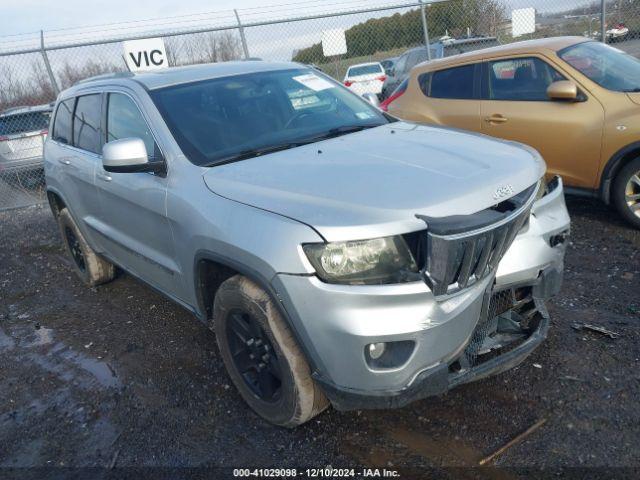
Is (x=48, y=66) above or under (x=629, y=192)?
above

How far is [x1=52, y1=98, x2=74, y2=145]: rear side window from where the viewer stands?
492 cm

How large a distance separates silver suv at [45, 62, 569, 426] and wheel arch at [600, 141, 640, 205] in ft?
7.08

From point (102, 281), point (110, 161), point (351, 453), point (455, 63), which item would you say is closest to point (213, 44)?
point (455, 63)

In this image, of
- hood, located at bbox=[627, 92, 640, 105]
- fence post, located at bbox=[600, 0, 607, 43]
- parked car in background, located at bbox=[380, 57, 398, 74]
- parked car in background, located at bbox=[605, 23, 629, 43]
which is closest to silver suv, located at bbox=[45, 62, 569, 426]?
hood, located at bbox=[627, 92, 640, 105]

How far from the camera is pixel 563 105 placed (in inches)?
210

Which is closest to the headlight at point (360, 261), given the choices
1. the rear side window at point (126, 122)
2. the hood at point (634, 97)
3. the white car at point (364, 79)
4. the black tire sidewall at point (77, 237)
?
the rear side window at point (126, 122)

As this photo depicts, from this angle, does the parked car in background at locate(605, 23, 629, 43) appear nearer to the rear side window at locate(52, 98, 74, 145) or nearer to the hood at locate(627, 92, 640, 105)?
the hood at locate(627, 92, 640, 105)

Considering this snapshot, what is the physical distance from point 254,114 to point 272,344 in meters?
1.65

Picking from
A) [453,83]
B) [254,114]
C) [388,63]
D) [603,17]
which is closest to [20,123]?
[453,83]

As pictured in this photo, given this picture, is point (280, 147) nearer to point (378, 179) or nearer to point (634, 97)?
point (378, 179)

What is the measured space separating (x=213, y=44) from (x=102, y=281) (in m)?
6.30

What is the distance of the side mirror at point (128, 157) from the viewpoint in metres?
3.13

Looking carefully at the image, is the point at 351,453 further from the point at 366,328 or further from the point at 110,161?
the point at 110,161

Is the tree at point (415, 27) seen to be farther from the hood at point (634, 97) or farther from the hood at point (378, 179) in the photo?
the hood at point (378, 179)
